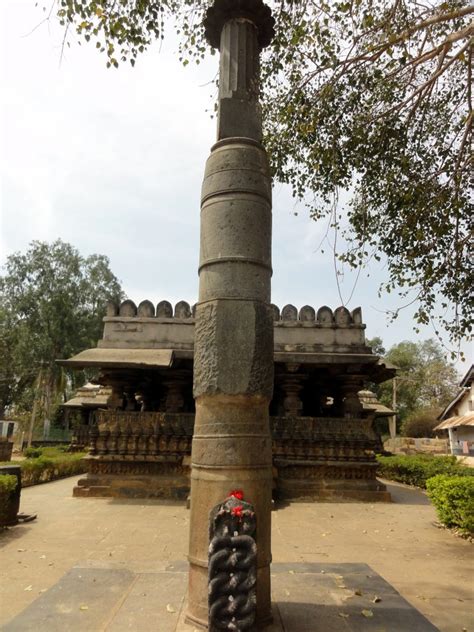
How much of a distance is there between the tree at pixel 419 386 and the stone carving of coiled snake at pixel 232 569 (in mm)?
43933

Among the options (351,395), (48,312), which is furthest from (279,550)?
(48,312)

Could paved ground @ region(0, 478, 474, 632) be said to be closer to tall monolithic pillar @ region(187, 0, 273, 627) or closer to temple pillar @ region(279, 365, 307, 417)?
tall monolithic pillar @ region(187, 0, 273, 627)

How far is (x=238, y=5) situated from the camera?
180 inches

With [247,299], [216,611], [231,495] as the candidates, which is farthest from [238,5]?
[216,611]

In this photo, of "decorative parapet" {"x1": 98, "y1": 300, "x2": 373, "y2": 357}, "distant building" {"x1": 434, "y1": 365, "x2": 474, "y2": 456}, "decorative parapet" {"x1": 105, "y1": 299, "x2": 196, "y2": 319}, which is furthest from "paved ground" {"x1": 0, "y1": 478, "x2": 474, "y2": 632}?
"distant building" {"x1": 434, "y1": 365, "x2": 474, "y2": 456}

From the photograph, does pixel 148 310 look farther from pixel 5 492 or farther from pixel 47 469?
pixel 47 469

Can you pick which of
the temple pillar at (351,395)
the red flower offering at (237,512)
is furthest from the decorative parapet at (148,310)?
the red flower offering at (237,512)

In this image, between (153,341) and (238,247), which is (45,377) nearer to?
(153,341)

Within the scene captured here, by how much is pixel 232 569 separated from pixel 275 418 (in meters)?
7.93

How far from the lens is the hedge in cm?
740

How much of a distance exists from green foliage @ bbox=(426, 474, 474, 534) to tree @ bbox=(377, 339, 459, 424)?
37.9m

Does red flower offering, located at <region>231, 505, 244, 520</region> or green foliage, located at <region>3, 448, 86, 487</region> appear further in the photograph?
green foliage, located at <region>3, 448, 86, 487</region>

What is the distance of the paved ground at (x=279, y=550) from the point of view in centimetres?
425

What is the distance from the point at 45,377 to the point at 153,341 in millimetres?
29370
